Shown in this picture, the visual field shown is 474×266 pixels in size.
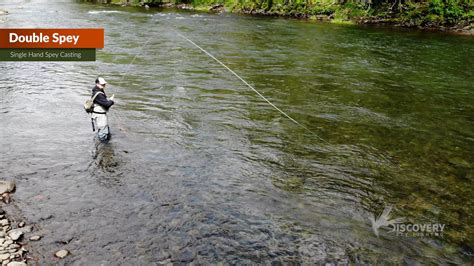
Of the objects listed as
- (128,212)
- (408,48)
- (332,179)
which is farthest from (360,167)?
(408,48)

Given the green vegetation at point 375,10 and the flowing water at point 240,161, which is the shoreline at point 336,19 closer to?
the green vegetation at point 375,10

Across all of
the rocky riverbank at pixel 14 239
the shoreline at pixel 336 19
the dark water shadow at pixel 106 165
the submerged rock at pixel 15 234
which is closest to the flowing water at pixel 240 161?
the dark water shadow at pixel 106 165

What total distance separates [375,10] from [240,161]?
4483 cm

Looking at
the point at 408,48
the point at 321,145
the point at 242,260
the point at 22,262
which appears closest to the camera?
the point at 22,262

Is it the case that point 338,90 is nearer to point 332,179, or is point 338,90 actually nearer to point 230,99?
point 230,99

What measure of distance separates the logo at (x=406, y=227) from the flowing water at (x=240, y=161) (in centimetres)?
14

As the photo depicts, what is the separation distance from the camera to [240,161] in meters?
11.9

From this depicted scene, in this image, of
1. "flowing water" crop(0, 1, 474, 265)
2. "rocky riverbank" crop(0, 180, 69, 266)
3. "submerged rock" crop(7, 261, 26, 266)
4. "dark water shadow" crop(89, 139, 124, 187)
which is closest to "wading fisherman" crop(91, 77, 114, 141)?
"dark water shadow" crop(89, 139, 124, 187)

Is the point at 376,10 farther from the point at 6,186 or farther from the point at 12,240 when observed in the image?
the point at 12,240

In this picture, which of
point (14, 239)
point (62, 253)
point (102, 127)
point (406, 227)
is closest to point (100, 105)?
point (102, 127)

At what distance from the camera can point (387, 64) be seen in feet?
84.3

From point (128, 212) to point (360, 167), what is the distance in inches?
272

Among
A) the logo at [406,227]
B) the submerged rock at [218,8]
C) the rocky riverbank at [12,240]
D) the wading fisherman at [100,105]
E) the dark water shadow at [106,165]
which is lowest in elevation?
the rocky riverbank at [12,240]

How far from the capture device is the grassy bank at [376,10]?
44.6 m
